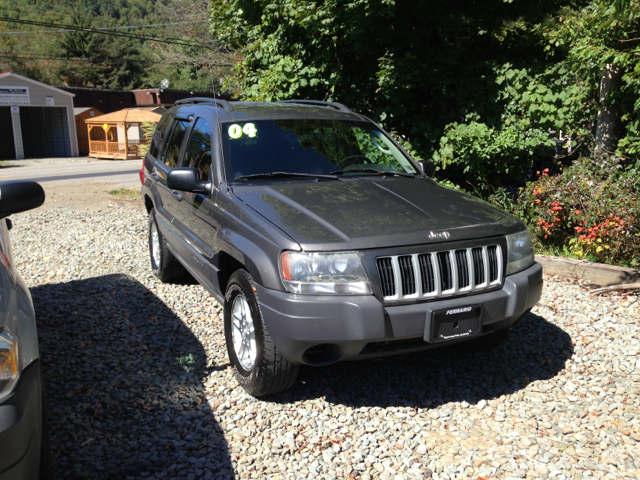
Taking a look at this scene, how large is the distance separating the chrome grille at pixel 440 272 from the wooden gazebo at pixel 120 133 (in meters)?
31.4

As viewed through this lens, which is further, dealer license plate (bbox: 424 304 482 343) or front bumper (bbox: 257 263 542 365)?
dealer license plate (bbox: 424 304 482 343)

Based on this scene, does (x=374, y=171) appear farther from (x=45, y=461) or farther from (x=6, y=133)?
(x=6, y=133)

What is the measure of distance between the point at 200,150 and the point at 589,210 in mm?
4326

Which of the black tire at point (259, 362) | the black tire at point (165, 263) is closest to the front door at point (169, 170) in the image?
the black tire at point (165, 263)

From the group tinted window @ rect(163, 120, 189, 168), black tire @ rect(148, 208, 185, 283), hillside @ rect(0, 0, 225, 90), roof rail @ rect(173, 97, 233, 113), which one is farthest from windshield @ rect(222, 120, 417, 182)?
hillside @ rect(0, 0, 225, 90)

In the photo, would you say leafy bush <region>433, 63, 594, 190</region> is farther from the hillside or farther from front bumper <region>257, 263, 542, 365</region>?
the hillside

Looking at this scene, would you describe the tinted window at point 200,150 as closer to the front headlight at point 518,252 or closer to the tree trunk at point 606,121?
the front headlight at point 518,252

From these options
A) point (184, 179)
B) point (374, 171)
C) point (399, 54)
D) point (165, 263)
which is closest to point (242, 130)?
point (184, 179)

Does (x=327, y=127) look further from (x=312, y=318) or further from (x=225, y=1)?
(x=225, y=1)

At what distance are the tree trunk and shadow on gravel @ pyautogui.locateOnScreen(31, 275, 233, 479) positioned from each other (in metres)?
5.91

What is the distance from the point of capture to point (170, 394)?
3.83m

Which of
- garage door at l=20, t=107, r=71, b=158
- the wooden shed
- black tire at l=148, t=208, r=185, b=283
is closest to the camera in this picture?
black tire at l=148, t=208, r=185, b=283

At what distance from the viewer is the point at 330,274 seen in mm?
3207

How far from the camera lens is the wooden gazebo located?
33.2 metres
